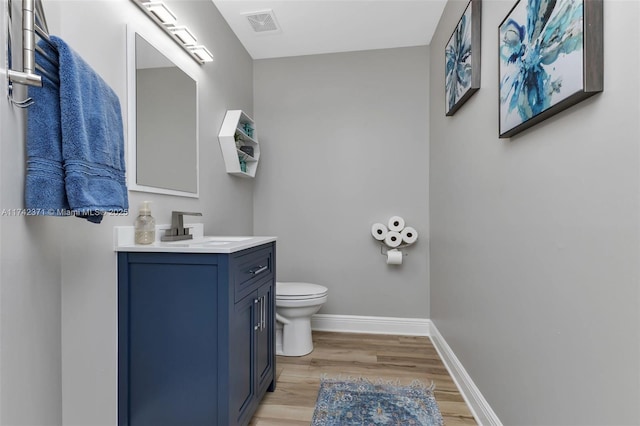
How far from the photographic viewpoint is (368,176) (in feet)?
9.16

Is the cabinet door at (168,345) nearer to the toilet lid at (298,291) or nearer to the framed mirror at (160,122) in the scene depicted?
the framed mirror at (160,122)

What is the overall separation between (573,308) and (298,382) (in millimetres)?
1527

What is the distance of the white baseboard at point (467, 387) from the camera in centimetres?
145

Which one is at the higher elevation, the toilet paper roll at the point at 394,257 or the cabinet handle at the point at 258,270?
the cabinet handle at the point at 258,270

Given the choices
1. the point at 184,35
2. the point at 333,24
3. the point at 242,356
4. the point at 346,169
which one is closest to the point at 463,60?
the point at 333,24

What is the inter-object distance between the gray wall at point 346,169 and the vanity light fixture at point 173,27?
3.46 feet

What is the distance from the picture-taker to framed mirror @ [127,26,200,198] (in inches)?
57.1

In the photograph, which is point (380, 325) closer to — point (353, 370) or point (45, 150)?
point (353, 370)

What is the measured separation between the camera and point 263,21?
2373 millimetres

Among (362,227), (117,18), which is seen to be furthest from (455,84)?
(117,18)

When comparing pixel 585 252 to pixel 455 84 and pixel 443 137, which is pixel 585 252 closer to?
pixel 455 84

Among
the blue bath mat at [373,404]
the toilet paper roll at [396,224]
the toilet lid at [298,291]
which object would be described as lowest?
the blue bath mat at [373,404]

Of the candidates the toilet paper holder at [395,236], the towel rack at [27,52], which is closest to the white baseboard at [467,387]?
the toilet paper holder at [395,236]

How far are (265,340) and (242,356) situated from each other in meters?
0.34
